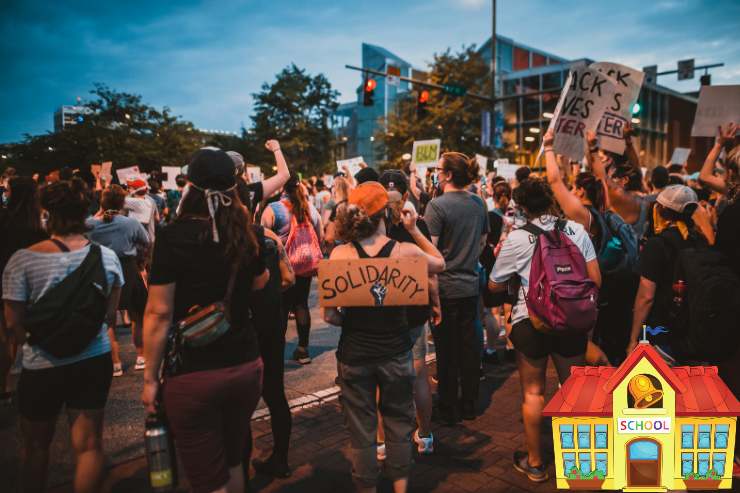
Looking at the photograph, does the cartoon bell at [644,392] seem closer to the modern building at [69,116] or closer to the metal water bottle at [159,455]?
the metal water bottle at [159,455]

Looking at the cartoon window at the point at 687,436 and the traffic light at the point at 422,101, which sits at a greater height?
the traffic light at the point at 422,101

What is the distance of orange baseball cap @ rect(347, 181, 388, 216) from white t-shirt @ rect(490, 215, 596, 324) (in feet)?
3.88

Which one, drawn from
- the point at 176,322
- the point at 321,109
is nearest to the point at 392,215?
the point at 176,322

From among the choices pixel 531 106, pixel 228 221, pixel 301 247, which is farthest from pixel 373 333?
pixel 531 106

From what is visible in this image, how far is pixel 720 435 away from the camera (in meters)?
2.88

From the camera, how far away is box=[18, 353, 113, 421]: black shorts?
9.29 feet

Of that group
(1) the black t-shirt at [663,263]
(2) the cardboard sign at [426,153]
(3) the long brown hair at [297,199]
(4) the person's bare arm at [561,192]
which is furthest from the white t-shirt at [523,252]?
(2) the cardboard sign at [426,153]

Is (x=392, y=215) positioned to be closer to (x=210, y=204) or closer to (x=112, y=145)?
(x=210, y=204)

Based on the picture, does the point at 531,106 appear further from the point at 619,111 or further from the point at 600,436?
the point at 600,436

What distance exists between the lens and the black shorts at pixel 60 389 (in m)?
2.83

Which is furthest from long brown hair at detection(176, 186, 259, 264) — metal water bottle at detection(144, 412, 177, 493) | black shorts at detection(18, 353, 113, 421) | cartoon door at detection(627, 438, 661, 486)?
cartoon door at detection(627, 438, 661, 486)

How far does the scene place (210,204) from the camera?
8.14 ft

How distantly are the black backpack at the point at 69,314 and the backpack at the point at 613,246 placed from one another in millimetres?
3832

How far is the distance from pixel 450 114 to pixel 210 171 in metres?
30.5
